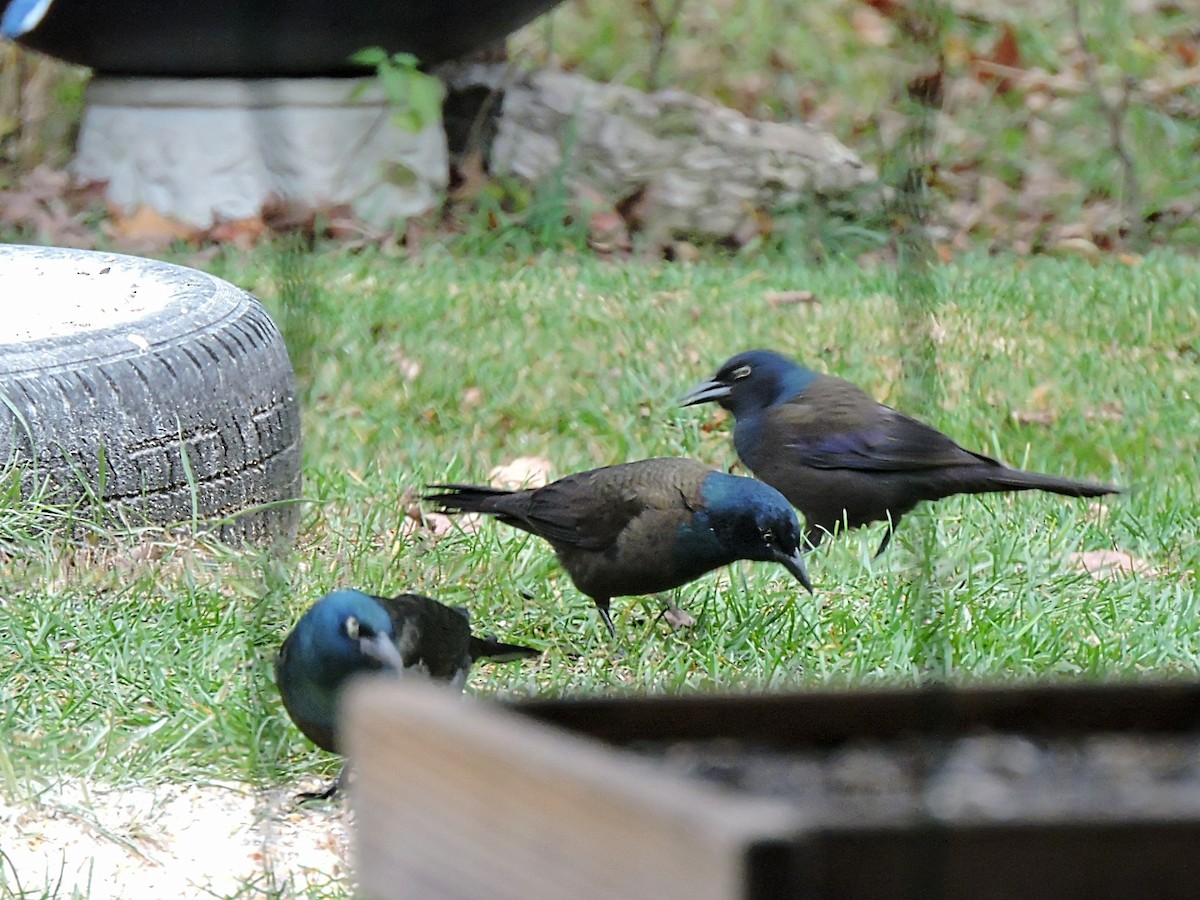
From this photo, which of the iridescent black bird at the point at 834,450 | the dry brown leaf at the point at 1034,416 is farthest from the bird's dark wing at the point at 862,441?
the dry brown leaf at the point at 1034,416

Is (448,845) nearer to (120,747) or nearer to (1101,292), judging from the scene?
(120,747)

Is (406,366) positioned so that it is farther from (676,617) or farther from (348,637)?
(348,637)

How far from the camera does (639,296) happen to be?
687 centimetres

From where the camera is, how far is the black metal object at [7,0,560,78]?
7750 mm

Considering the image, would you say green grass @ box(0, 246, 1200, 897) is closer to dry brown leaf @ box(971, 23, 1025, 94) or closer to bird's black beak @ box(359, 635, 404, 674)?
bird's black beak @ box(359, 635, 404, 674)

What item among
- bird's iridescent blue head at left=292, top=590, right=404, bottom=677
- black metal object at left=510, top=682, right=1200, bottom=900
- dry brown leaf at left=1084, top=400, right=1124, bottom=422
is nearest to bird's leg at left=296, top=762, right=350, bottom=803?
bird's iridescent blue head at left=292, top=590, right=404, bottom=677

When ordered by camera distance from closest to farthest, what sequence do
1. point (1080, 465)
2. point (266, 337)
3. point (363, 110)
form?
point (266, 337) → point (1080, 465) → point (363, 110)

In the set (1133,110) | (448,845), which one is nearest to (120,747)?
(448,845)

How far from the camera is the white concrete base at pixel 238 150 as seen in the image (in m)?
8.16

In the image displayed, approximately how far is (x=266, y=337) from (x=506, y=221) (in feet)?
12.1

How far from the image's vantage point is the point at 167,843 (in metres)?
2.94

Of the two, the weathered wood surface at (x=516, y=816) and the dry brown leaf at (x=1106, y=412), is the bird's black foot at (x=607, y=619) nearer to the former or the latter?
the dry brown leaf at (x=1106, y=412)

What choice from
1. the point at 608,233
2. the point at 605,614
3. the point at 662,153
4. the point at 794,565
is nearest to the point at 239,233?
the point at 608,233

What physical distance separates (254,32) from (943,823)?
6.88 m
